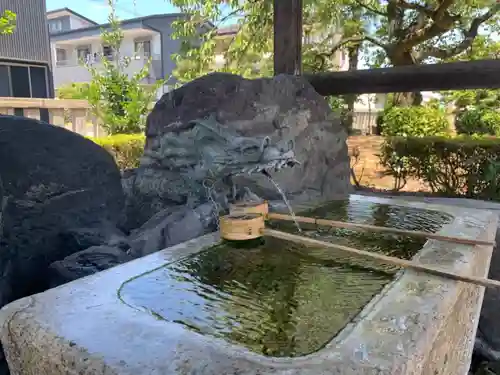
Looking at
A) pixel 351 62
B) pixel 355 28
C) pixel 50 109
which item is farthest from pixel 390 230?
pixel 351 62

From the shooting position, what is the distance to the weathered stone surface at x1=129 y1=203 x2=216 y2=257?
76.5 inches

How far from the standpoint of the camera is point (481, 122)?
7.42 metres

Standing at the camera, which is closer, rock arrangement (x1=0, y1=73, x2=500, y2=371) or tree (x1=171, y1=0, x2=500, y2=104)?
rock arrangement (x1=0, y1=73, x2=500, y2=371)

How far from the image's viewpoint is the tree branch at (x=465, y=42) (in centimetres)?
604

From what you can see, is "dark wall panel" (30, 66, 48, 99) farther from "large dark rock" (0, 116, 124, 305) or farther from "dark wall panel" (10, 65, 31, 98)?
"large dark rock" (0, 116, 124, 305)

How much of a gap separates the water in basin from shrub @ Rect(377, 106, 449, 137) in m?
6.53

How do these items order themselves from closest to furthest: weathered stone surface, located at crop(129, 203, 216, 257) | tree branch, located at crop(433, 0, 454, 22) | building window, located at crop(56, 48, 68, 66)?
1. weathered stone surface, located at crop(129, 203, 216, 257)
2. tree branch, located at crop(433, 0, 454, 22)
3. building window, located at crop(56, 48, 68, 66)

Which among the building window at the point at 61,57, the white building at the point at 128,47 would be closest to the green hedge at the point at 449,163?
the white building at the point at 128,47

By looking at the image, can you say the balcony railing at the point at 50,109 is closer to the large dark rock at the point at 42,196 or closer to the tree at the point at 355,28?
the large dark rock at the point at 42,196

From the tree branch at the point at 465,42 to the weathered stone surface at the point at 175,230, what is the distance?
5736mm

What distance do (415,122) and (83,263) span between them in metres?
7.20

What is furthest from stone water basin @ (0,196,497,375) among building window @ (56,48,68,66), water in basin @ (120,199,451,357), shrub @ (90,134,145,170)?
building window @ (56,48,68,66)

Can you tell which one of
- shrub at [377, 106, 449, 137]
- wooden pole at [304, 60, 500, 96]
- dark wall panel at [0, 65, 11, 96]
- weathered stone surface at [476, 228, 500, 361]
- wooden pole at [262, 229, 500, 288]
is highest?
dark wall panel at [0, 65, 11, 96]

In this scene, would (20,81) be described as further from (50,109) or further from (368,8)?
(368,8)
